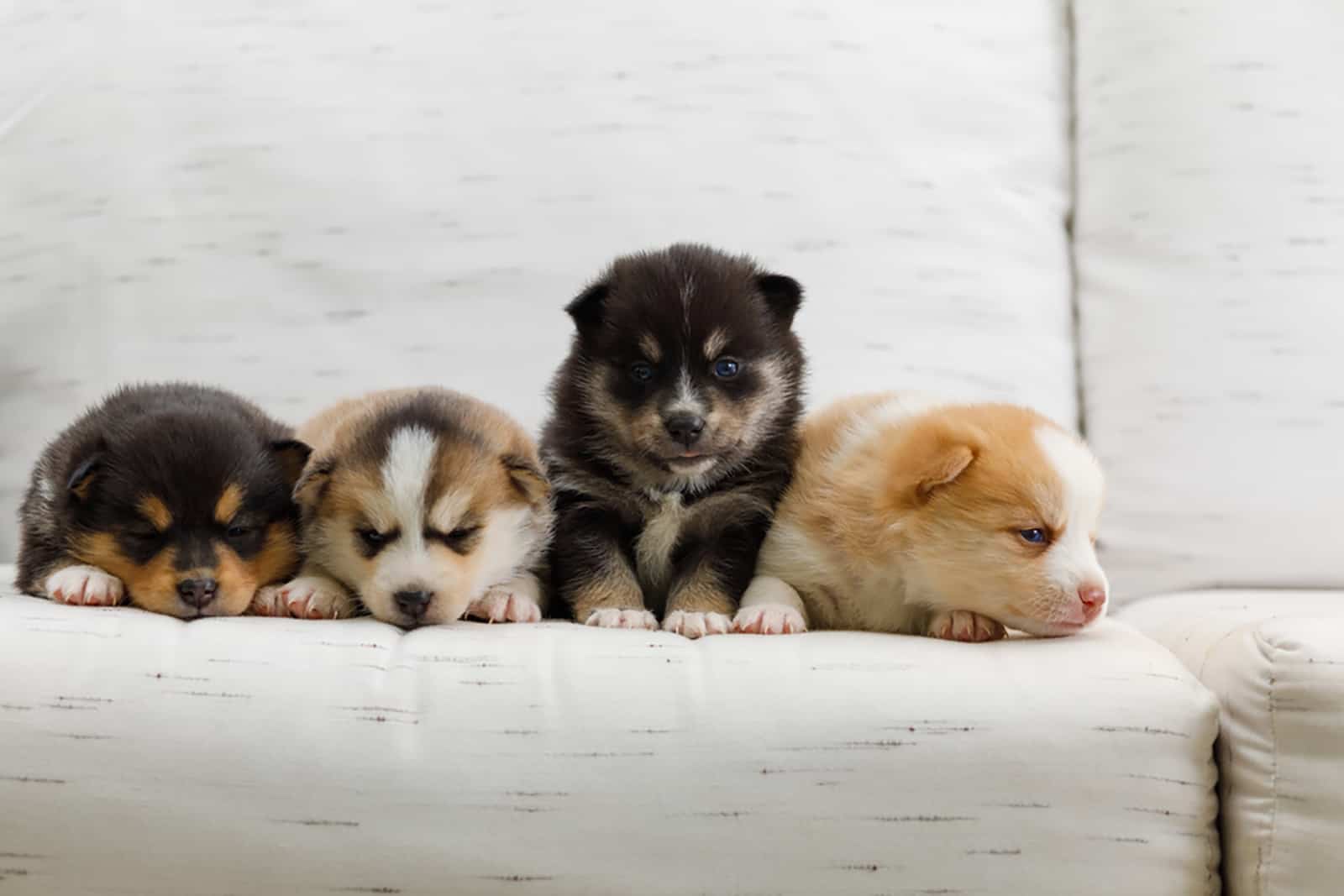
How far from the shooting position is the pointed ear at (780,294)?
2.31 metres

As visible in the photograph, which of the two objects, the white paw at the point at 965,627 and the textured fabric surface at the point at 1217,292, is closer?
the white paw at the point at 965,627

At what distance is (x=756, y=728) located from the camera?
1573 millimetres

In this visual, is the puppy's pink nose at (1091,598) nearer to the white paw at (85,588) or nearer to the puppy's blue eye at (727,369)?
the puppy's blue eye at (727,369)

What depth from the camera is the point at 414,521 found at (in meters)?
2.06

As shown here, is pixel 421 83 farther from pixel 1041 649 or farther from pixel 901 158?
pixel 1041 649

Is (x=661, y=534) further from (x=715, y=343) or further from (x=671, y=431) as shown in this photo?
(x=715, y=343)

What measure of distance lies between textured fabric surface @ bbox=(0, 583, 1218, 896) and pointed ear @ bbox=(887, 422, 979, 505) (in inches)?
16.4

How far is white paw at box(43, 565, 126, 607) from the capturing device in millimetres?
1940

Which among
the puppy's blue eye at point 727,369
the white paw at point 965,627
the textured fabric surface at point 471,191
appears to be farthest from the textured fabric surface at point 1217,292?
the puppy's blue eye at point 727,369

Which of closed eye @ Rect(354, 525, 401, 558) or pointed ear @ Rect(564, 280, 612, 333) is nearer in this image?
closed eye @ Rect(354, 525, 401, 558)

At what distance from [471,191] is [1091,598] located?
1571 mm

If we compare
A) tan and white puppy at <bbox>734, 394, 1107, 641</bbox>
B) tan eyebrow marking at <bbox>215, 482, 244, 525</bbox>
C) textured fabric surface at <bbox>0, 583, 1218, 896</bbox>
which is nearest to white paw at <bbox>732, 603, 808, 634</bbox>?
tan and white puppy at <bbox>734, 394, 1107, 641</bbox>

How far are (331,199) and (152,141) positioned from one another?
420 millimetres

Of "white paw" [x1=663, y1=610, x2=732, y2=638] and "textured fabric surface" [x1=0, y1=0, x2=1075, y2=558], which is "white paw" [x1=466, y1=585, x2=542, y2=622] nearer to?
"white paw" [x1=663, y1=610, x2=732, y2=638]
